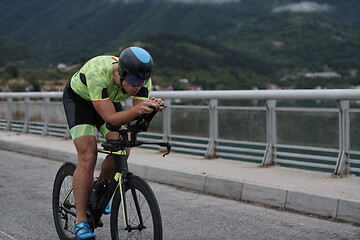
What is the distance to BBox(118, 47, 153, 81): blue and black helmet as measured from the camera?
358cm

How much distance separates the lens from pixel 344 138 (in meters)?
7.73

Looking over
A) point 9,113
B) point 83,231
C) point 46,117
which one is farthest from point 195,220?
point 9,113

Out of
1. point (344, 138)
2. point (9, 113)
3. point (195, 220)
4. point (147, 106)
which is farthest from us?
point (9, 113)

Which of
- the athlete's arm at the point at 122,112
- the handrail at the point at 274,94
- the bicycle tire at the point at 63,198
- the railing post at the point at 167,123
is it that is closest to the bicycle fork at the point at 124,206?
the athlete's arm at the point at 122,112

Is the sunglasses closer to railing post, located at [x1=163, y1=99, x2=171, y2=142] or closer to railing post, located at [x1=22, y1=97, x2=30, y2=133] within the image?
railing post, located at [x1=163, y1=99, x2=171, y2=142]

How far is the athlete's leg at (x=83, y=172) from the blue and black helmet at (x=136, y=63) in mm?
797

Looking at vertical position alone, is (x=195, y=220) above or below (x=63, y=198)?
below

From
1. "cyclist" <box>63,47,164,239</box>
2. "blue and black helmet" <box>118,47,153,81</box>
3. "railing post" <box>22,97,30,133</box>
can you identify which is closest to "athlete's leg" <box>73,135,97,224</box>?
"cyclist" <box>63,47,164,239</box>

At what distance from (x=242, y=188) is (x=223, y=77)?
9108cm

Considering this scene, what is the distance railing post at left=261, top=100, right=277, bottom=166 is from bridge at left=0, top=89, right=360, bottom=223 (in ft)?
0.05

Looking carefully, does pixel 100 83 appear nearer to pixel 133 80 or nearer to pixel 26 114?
pixel 133 80

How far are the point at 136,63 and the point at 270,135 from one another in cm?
566

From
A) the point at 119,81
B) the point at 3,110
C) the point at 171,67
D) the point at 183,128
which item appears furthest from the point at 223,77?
the point at 119,81

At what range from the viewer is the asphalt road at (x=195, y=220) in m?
5.17
